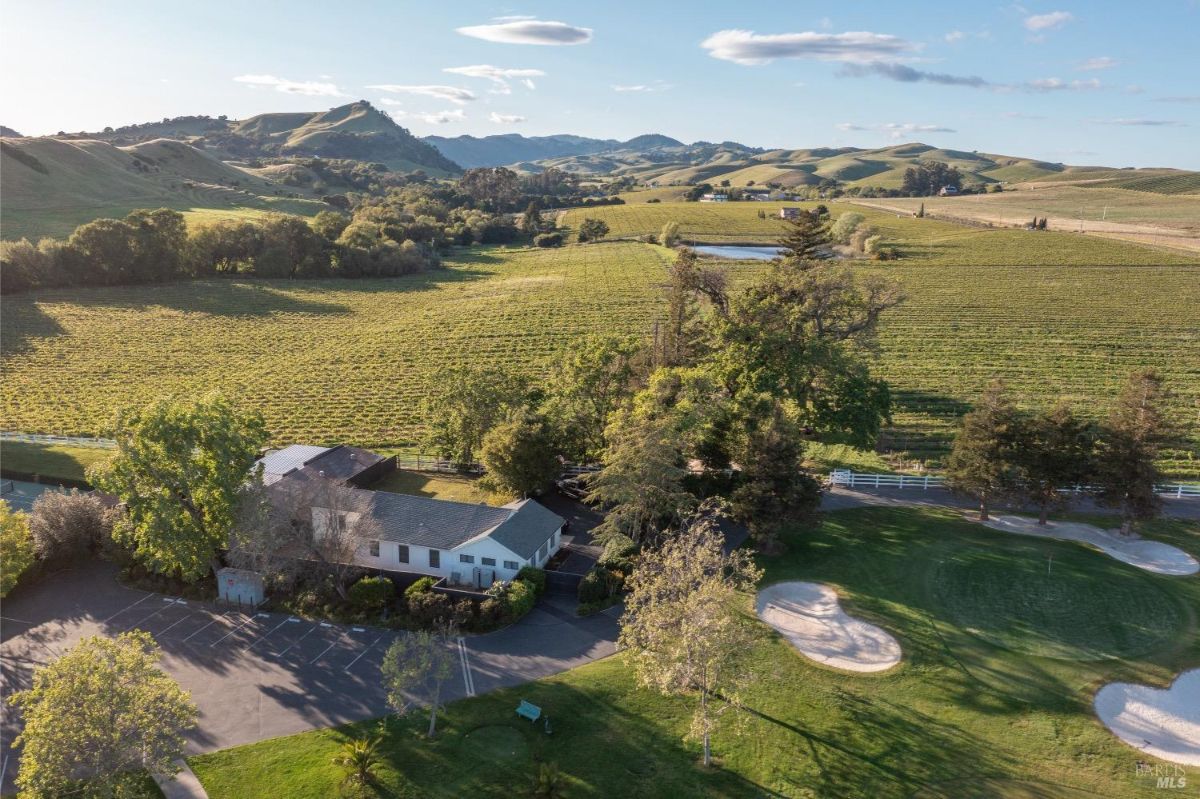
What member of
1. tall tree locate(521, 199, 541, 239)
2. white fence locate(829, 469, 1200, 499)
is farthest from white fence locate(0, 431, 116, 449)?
tall tree locate(521, 199, 541, 239)

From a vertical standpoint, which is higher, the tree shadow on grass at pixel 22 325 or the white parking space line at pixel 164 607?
the tree shadow on grass at pixel 22 325

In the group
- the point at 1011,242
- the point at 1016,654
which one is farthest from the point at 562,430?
the point at 1011,242

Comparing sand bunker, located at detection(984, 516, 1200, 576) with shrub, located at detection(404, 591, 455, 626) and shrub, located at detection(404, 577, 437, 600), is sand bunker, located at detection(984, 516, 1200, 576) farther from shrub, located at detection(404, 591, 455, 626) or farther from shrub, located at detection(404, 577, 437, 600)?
shrub, located at detection(404, 577, 437, 600)

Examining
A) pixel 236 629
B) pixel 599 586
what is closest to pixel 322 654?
pixel 236 629

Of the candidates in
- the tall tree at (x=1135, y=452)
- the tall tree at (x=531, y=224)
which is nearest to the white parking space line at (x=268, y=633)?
the tall tree at (x=1135, y=452)

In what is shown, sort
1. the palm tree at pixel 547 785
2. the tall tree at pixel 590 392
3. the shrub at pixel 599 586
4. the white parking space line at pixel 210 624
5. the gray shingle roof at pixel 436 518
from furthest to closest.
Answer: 1. the tall tree at pixel 590 392
2. the gray shingle roof at pixel 436 518
3. the shrub at pixel 599 586
4. the white parking space line at pixel 210 624
5. the palm tree at pixel 547 785

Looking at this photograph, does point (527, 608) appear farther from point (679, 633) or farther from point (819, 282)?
point (819, 282)

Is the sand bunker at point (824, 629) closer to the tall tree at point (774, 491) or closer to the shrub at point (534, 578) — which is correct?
the tall tree at point (774, 491)
